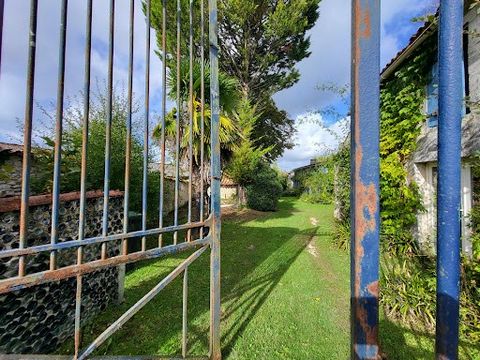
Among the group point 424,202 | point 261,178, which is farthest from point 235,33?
point 424,202

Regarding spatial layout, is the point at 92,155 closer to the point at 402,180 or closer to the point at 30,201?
the point at 30,201

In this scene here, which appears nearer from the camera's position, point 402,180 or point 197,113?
point 402,180

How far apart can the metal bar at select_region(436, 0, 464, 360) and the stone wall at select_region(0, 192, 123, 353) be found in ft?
10.0

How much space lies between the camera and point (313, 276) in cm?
475

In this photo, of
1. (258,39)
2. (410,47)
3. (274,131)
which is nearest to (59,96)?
(410,47)

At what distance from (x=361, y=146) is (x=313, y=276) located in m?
4.31

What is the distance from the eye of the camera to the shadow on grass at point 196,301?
2756 mm

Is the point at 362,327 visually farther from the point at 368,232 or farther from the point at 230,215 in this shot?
the point at 230,215

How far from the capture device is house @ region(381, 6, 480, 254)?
12.5 feet

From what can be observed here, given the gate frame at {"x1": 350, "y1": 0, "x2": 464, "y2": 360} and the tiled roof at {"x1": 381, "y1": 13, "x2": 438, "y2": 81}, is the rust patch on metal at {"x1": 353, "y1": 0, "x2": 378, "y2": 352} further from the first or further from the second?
the tiled roof at {"x1": 381, "y1": 13, "x2": 438, "y2": 81}

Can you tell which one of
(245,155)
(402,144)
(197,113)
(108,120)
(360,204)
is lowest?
(360,204)

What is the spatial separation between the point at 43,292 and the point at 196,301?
1.98m

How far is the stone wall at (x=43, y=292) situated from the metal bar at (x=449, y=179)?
120 inches

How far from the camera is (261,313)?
11.1ft
